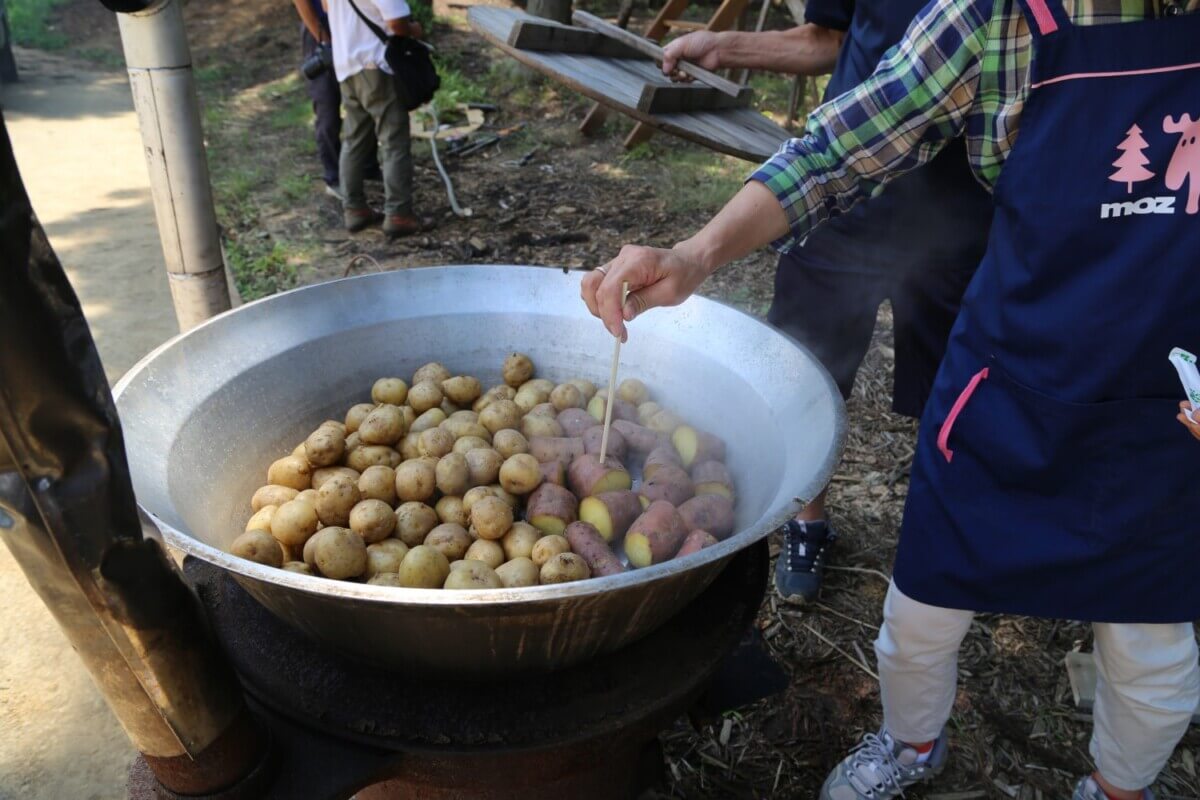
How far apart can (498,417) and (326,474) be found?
397 millimetres

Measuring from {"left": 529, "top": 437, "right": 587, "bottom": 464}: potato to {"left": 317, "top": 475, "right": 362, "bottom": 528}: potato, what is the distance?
395mm

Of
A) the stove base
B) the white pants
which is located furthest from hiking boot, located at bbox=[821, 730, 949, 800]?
the stove base

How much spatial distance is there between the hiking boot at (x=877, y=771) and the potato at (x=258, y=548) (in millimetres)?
1456

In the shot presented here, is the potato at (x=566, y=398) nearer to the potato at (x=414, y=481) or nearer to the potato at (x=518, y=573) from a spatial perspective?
the potato at (x=414, y=481)

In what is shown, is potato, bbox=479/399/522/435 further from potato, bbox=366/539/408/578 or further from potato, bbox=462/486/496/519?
potato, bbox=366/539/408/578

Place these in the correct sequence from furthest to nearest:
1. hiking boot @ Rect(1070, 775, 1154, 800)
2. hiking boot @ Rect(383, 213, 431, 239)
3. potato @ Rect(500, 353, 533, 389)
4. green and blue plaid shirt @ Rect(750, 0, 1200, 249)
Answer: hiking boot @ Rect(383, 213, 431, 239) → potato @ Rect(500, 353, 533, 389) → hiking boot @ Rect(1070, 775, 1154, 800) → green and blue plaid shirt @ Rect(750, 0, 1200, 249)

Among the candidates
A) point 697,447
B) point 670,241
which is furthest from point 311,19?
point 697,447

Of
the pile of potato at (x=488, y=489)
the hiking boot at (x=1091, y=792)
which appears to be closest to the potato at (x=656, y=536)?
the pile of potato at (x=488, y=489)

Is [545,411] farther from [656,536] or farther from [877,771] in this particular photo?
[877,771]

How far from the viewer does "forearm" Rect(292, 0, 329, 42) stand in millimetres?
5156

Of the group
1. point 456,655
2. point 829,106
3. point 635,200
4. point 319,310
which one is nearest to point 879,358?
point 635,200

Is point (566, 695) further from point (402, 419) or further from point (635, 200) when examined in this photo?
point (635, 200)

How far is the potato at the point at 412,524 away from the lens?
5.57 ft

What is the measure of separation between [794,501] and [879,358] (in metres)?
3.06
